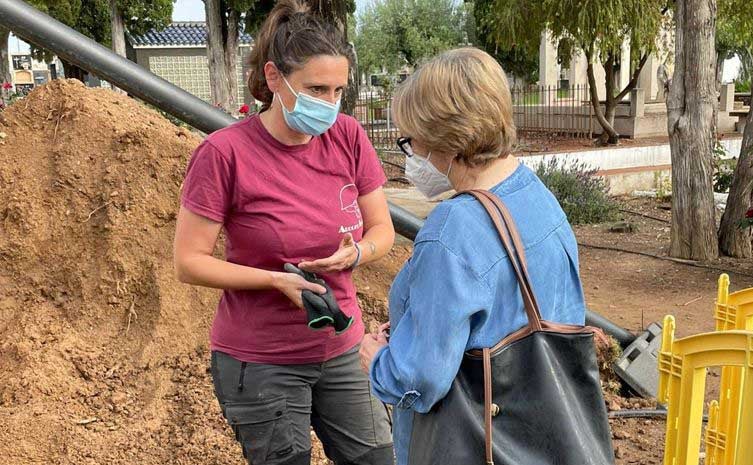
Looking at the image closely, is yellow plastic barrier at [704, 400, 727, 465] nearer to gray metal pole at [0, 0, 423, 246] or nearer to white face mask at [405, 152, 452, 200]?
white face mask at [405, 152, 452, 200]

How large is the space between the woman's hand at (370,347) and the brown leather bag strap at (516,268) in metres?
0.38

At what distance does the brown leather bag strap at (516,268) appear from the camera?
5.34ft

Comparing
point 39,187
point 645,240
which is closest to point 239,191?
point 39,187

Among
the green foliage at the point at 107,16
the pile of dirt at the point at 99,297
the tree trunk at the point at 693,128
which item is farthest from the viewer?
the green foliage at the point at 107,16

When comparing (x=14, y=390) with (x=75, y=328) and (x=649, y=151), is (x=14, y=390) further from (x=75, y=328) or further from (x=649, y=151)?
(x=649, y=151)

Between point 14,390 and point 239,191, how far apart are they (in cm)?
237

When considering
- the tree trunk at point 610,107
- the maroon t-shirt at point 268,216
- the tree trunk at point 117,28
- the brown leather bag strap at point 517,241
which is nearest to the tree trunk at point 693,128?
the maroon t-shirt at point 268,216

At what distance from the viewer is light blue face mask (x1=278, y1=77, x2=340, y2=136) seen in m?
2.25

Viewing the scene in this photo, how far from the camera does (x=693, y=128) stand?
799 cm

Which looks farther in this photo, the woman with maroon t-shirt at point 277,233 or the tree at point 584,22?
the tree at point 584,22

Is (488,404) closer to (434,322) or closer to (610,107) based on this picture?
(434,322)

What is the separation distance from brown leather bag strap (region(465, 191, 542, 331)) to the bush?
904cm

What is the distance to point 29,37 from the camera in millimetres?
3418

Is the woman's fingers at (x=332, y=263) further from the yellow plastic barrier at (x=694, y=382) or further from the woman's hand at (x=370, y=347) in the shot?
the yellow plastic barrier at (x=694, y=382)
